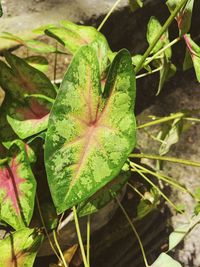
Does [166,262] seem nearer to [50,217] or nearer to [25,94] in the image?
[50,217]

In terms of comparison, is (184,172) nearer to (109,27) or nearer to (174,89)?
(174,89)

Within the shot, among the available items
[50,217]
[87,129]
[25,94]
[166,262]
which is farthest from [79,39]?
[166,262]

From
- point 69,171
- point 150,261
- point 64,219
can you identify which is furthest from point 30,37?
point 150,261

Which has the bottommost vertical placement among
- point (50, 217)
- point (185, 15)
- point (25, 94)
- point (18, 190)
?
point (50, 217)

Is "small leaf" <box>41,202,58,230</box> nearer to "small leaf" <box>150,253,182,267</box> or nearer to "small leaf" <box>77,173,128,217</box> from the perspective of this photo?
"small leaf" <box>77,173,128,217</box>

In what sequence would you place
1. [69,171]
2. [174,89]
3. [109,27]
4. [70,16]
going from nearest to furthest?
[69,171]
[70,16]
[109,27]
[174,89]

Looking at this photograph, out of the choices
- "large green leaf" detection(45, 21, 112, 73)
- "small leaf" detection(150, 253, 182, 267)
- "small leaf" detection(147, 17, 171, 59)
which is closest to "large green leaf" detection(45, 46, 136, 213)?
"large green leaf" detection(45, 21, 112, 73)
